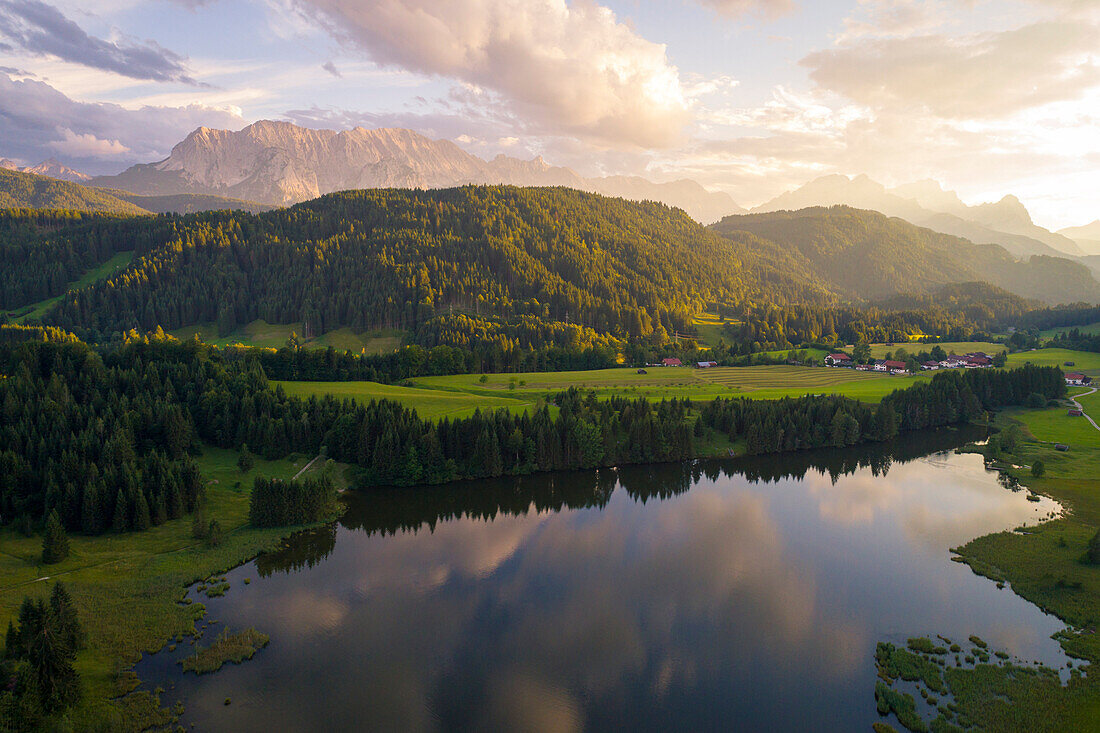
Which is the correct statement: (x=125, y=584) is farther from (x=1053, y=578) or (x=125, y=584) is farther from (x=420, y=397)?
(x=1053, y=578)

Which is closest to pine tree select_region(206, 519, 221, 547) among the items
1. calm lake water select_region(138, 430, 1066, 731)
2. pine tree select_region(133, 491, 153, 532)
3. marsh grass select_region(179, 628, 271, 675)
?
calm lake water select_region(138, 430, 1066, 731)

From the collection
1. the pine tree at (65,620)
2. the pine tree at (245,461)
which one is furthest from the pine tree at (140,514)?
the pine tree at (65,620)

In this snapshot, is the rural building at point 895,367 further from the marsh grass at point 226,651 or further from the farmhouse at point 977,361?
the marsh grass at point 226,651

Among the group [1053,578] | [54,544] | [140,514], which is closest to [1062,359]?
[1053,578]

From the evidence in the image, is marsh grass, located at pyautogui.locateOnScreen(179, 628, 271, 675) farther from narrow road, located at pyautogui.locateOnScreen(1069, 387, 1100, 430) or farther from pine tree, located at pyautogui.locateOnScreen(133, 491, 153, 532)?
narrow road, located at pyautogui.locateOnScreen(1069, 387, 1100, 430)

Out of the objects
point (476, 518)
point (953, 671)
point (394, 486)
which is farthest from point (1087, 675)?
point (394, 486)

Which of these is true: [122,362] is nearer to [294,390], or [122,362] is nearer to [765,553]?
[294,390]
